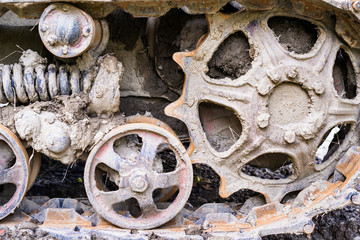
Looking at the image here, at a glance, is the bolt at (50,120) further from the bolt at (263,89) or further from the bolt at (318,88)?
the bolt at (318,88)

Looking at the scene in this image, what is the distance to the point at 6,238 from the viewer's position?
10.1ft

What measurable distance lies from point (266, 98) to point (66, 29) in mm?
1322

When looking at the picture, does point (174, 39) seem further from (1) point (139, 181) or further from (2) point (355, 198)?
(2) point (355, 198)

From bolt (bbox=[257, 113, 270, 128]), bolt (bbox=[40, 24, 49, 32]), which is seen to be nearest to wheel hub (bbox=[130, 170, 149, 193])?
bolt (bbox=[257, 113, 270, 128])

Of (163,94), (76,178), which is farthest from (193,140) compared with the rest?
(76,178)

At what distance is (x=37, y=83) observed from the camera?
313 centimetres

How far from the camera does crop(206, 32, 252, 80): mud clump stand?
3410 mm

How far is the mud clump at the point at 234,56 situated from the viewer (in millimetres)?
3410

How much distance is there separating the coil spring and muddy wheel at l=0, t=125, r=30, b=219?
231 mm

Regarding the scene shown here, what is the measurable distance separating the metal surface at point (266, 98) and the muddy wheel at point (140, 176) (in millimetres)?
217

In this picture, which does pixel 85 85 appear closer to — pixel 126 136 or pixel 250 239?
pixel 126 136

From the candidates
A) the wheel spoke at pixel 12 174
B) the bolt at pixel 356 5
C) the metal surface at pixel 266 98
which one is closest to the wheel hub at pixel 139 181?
the metal surface at pixel 266 98

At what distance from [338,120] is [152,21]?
1.50 metres

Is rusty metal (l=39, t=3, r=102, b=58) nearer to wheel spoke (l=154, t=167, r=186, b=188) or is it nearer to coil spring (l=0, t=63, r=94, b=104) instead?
coil spring (l=0, t=63, r=94, b=104)
